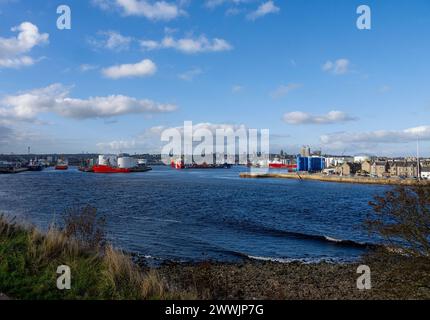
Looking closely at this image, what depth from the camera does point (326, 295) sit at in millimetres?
13070

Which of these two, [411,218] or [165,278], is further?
[165,278]

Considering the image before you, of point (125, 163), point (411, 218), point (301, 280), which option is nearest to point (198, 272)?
point (301, 280)

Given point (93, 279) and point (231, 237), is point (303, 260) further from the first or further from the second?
point (93, 279)

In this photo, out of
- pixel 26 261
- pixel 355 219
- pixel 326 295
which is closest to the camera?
pixel 26 261

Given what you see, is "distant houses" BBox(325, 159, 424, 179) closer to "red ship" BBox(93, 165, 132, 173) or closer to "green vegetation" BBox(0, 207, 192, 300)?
"red ship" BBox(93, 165, 132, 173)

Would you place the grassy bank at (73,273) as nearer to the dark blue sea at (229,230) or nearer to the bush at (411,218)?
the dark blue sea at (229,230)

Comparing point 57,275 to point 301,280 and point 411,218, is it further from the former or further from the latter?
point 411,218

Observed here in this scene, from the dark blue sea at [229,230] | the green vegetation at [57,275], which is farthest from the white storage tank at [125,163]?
the green vegetation at [57,275]

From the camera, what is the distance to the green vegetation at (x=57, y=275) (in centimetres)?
816

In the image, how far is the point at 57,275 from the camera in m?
9.09

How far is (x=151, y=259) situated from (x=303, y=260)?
8.25 m

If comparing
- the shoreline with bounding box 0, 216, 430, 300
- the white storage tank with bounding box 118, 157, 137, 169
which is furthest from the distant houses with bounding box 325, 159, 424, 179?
the shoreline with bounding box 0, 216, 430, 300

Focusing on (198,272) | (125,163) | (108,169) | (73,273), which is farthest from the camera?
(125,163)
